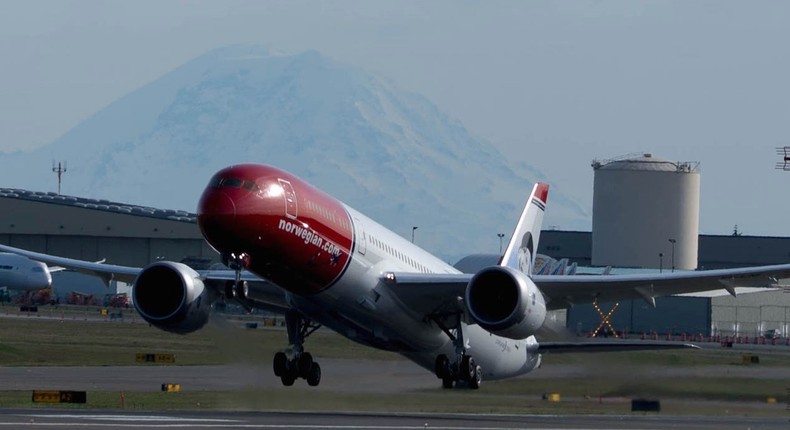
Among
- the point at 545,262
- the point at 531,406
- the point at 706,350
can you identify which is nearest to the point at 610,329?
the point at 545,262

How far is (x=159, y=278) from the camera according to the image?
133 ft

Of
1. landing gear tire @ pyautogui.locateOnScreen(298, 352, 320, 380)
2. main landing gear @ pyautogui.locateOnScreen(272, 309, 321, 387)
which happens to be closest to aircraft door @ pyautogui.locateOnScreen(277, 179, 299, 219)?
main landing gear @ pyautogui.locateOnScreen(272, 309, 321, 387)

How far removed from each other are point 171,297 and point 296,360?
13.0ft

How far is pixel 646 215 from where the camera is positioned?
129125 millimetres

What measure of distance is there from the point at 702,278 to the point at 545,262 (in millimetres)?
57413

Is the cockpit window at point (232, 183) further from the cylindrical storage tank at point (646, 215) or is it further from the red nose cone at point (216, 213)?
the cylindrical storage tank at point (646, 215)

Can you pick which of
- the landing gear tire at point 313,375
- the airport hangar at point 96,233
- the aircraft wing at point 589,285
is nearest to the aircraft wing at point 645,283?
the aircraft wing at point 589,285

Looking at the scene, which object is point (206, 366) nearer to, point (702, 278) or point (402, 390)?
point (402, 390)

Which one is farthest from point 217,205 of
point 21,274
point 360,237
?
point 21,274

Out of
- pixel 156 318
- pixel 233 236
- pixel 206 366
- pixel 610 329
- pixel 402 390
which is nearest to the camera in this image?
pixel 233 236

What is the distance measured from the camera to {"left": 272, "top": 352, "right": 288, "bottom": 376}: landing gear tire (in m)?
40.6

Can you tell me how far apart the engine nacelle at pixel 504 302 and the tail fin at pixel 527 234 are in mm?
7802

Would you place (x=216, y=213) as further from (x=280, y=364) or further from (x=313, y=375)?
(x=313, y=375)

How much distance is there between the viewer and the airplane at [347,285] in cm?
3381
